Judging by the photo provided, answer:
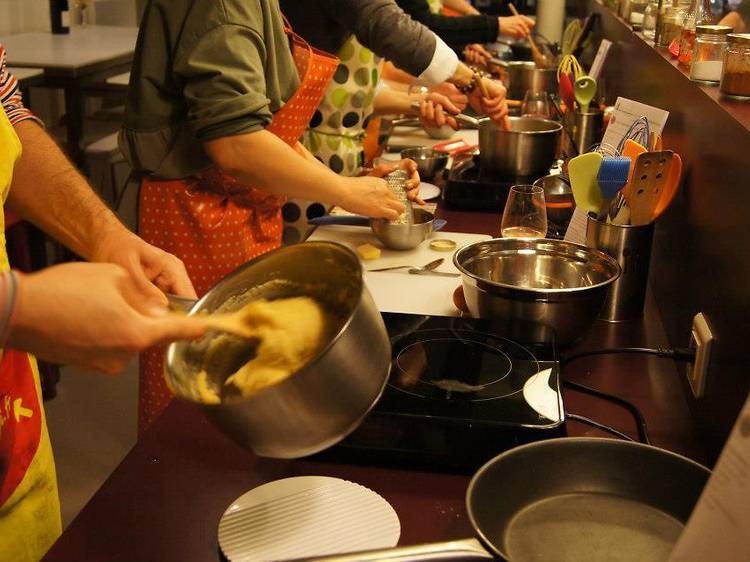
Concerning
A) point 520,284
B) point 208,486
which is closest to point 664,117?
point 520,284

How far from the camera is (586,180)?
153cm

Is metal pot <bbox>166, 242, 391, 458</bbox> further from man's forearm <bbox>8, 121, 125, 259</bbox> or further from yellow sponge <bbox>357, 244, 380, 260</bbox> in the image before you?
yellow sponge <bbox>357, 244, 380, 260</bbox>

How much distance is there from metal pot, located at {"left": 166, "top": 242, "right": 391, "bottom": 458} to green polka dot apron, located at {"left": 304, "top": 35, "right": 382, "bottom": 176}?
1.64m

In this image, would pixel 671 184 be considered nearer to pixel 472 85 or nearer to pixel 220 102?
Answer: pixel 220 102

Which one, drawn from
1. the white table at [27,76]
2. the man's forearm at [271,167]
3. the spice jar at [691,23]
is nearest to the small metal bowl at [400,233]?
the man's forearm at [271,167]

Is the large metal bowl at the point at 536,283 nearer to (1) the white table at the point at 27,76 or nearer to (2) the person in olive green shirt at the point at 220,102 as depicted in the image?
(2) the person in olive green shirt at the point at 220,102

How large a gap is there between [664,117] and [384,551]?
1.19m

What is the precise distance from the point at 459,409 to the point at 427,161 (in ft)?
5.17

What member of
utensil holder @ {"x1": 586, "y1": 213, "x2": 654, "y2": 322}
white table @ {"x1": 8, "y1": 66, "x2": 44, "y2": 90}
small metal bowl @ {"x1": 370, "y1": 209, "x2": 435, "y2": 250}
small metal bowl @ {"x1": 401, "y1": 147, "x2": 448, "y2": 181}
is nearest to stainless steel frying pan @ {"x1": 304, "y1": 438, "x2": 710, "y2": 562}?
utensil holder @ {"x1": 586, "y1": 213, "x2": 654, "y2": 322}

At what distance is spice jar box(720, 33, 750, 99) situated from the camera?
1.32m

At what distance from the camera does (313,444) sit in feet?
2.77

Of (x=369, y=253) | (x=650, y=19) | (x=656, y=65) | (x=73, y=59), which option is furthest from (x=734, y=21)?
(x=73, y=59)

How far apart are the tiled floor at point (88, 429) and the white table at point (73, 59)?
1489mm

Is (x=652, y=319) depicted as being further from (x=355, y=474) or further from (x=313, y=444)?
(x=313, y=444)
